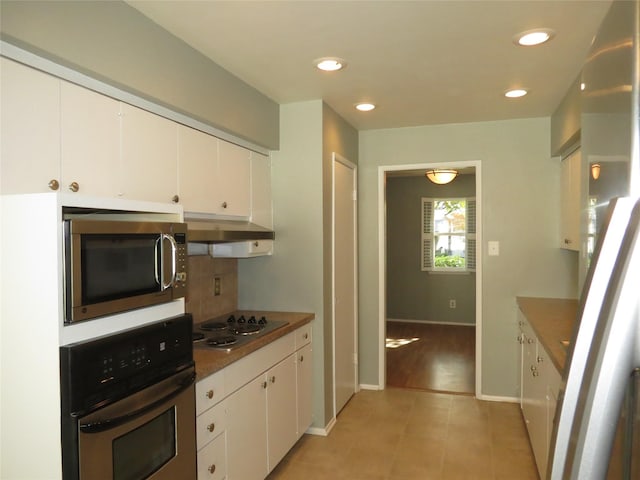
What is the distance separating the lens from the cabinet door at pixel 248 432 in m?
2.31

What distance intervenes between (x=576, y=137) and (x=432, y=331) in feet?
14.4

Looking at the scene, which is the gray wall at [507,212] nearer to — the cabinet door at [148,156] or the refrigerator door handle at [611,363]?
the cabinet door at [148,156]

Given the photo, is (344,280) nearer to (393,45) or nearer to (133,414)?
(393,45)

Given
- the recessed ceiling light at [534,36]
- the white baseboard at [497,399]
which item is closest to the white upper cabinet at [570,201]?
the recessed ceiling light at [534,36]

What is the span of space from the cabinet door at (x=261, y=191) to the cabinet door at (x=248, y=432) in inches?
45.7

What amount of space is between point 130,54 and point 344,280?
2458 millimetres

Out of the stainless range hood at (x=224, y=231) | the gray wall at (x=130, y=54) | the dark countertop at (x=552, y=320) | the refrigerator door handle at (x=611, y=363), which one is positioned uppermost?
the gray wall at (x=130, y=54)

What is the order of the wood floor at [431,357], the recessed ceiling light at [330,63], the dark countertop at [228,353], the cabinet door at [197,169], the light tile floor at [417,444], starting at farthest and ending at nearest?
the wood floor at [431,357], the light tile floor at [417,444], the recessed ceiling light at [330,63], the cabinet door at [197,169], the dark countertop at [228,353]

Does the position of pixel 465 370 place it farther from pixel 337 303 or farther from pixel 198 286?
pixel 198 286

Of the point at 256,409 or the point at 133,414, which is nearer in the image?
the point at 133,414

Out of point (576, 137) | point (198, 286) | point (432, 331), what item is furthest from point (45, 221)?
point (432, 331)

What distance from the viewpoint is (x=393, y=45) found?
2.37 metres

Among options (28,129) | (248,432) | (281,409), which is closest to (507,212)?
(281,409)

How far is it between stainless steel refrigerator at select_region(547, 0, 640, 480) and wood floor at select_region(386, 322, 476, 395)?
3968mm
